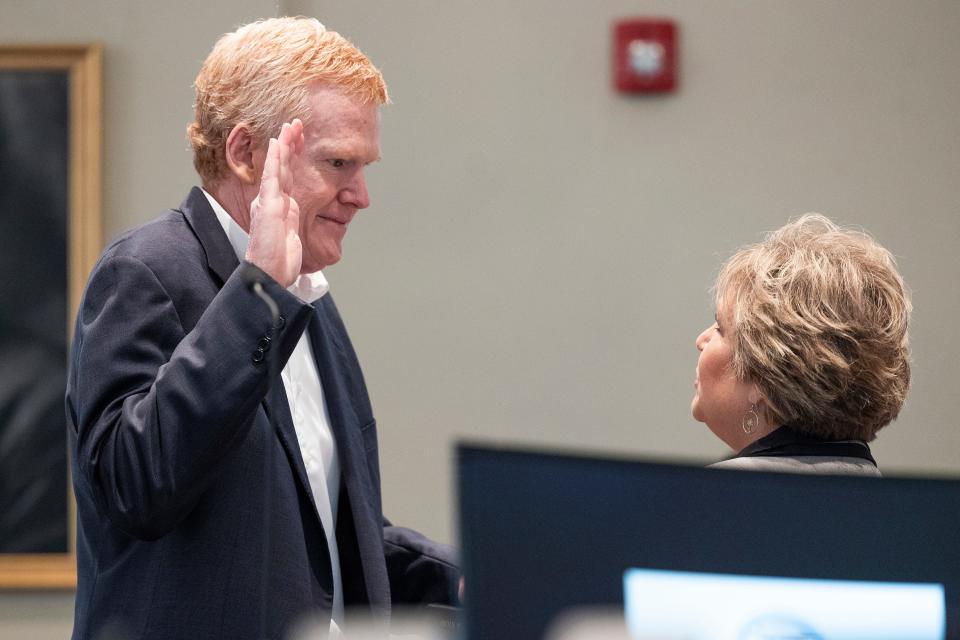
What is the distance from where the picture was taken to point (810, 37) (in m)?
3.07

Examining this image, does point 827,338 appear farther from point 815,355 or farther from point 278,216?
point 278,216

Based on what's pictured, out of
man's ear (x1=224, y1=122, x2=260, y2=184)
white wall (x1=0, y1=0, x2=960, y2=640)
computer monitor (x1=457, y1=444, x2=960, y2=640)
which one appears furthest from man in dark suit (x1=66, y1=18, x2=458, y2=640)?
white wall (x1=0, y1=0, x2=960, y2=640)

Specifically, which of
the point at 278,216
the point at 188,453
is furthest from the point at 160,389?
the point at 278,216

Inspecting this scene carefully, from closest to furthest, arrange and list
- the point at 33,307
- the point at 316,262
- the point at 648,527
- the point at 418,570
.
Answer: the point at 648,527 < the point at 316,262 < the point at 418,570 < the point at 33,307

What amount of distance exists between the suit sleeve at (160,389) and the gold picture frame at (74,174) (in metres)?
1.56

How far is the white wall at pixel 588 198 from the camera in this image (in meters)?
3.06

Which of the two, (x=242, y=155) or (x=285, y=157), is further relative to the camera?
(x=242, y=155)

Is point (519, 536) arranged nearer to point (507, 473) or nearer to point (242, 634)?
point (507, 473)

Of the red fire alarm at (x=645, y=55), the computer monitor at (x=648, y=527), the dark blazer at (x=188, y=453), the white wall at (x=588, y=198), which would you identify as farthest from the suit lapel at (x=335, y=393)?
the red fire alarm at (x=645, y=55)

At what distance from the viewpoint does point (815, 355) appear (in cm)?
146

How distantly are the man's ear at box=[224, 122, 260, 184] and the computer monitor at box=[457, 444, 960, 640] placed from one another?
0.97 meters

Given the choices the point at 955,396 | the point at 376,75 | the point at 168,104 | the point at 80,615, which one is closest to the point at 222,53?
the point at 376,75

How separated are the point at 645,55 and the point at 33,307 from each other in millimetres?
1689

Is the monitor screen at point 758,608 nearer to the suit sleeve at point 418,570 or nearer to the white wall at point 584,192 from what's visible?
the suit sleeve at point 418,570
